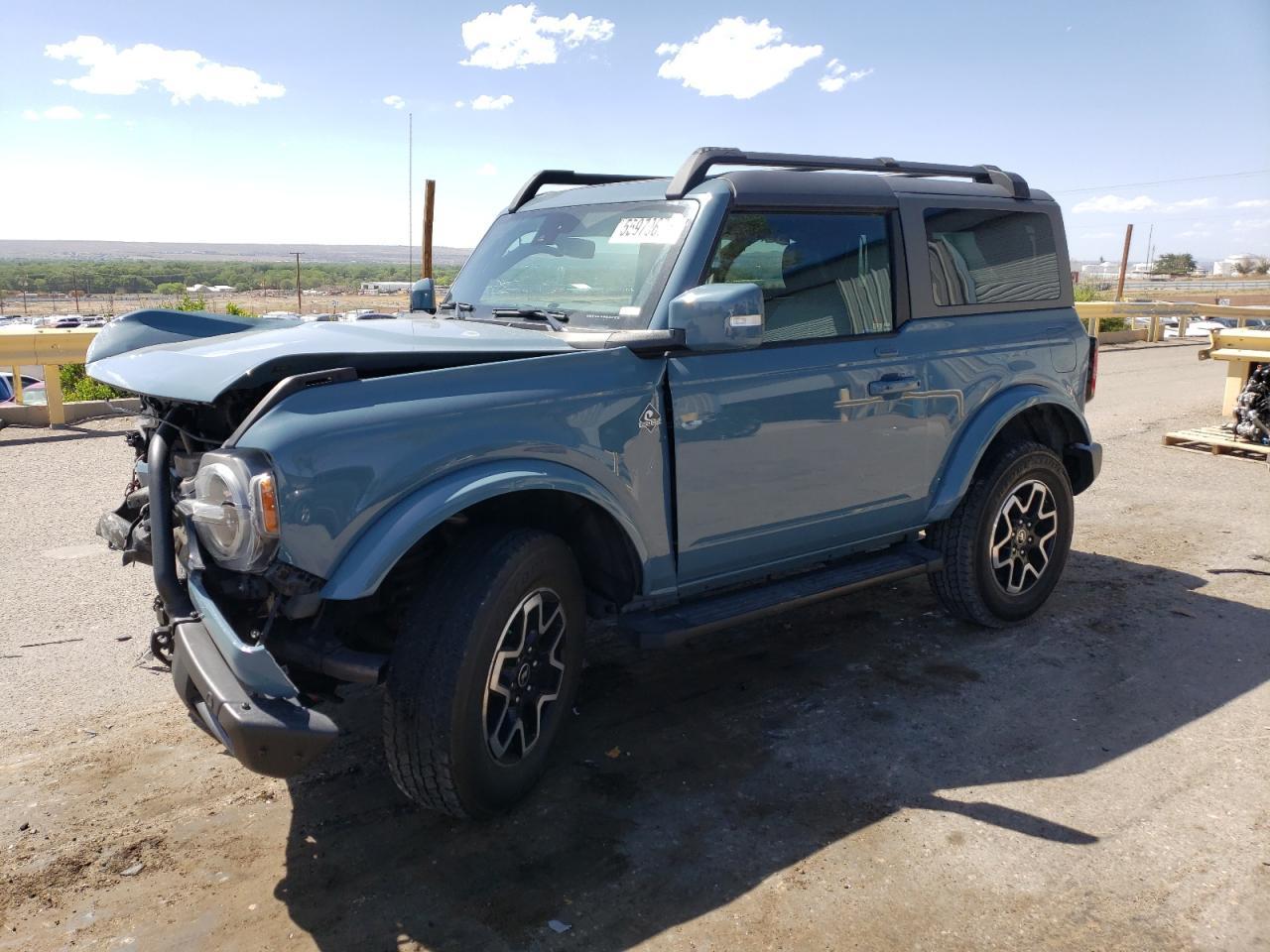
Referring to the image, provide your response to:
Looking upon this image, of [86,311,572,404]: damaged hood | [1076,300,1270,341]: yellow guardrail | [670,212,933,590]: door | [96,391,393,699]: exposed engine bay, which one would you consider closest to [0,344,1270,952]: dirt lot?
[96,391,393,699]: exposed engine bay

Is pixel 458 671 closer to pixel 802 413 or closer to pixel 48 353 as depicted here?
pixel 802 413

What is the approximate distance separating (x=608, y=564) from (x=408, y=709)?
103 cm

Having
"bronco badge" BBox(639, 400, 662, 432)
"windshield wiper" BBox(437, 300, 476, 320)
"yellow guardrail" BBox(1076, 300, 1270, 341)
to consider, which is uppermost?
"yellow guardrail" BBox(1076, 300, 1270, 341)

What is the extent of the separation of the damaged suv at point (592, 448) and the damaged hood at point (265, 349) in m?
0.02

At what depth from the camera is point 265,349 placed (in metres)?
3.26

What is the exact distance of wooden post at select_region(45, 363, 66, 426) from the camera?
409 inches

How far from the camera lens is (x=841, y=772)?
3725 millimetres

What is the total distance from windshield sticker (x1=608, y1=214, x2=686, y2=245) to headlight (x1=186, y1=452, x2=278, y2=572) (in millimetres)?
1865

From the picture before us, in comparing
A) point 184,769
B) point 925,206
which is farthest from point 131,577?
point 925,206

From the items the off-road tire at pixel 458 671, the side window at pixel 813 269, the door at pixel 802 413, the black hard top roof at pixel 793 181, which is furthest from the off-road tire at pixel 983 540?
the off-road tire at pixel 458 671

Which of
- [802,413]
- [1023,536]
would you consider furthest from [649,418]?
[1023,536]

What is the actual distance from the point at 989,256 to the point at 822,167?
109 cm

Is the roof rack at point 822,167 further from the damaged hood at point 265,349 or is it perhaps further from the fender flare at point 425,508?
the fender flare at point 425,508

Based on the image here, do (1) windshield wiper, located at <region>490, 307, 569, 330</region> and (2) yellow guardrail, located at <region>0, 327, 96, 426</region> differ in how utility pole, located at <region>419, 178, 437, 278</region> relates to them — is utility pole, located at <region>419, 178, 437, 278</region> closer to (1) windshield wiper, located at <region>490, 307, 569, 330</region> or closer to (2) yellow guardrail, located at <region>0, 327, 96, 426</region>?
(2) yellow guardrail, located at <region>0, 327, 96, 426</region>
